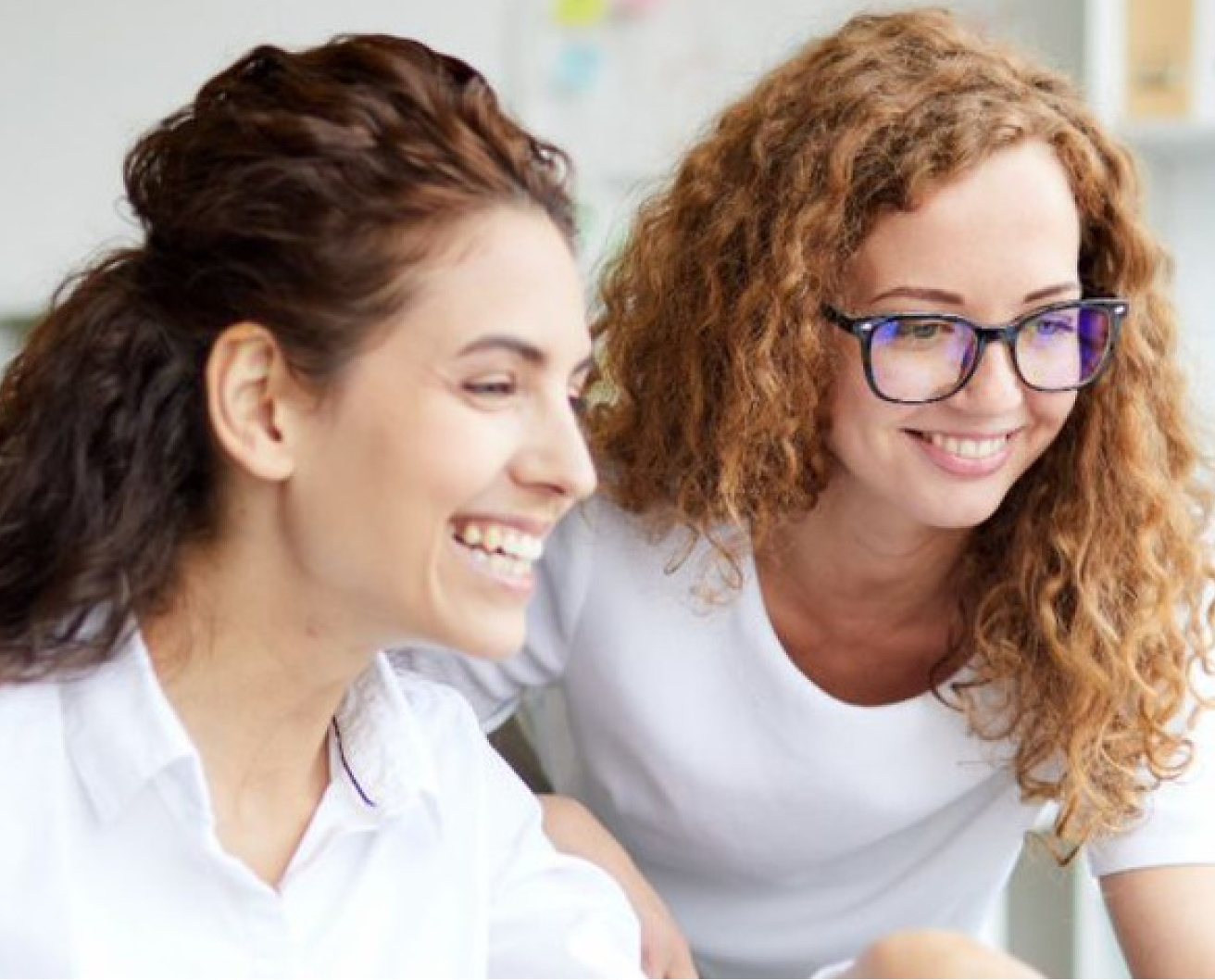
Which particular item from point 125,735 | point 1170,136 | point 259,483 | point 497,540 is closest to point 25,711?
point 125,735

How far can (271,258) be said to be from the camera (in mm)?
1136

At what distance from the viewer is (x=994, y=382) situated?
4.72ft

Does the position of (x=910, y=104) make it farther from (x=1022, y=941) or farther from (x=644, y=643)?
(x=1022, y=941)

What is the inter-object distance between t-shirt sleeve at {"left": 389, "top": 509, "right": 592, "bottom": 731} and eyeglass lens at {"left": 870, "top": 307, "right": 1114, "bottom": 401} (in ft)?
1.05

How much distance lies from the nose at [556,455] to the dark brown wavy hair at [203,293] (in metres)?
0.11

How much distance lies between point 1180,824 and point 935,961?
0.43 meters

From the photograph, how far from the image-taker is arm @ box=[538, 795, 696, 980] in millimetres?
1509

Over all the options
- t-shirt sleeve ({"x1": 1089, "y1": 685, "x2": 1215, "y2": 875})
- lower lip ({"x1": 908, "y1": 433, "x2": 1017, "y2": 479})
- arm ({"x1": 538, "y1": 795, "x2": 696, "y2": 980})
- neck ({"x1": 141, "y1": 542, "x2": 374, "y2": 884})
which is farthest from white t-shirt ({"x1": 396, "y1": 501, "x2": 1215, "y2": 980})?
neck ({"x1": 141, "y1": 542, "x2": 374, "y2": 884})

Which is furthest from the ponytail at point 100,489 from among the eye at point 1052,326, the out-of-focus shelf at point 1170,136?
the out-of-focus shelf at point 1170,136

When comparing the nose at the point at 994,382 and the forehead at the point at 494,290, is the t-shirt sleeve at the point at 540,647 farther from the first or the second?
the forehead at the point at 494,290

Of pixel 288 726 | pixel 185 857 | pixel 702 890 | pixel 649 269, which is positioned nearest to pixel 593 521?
pixel 649 269

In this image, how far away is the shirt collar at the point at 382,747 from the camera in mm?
1262

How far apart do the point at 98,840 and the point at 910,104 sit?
2.60 ft

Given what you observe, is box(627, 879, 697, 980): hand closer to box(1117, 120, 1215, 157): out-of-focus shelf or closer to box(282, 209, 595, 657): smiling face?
box(282, 209, 595, 657): smiling face
